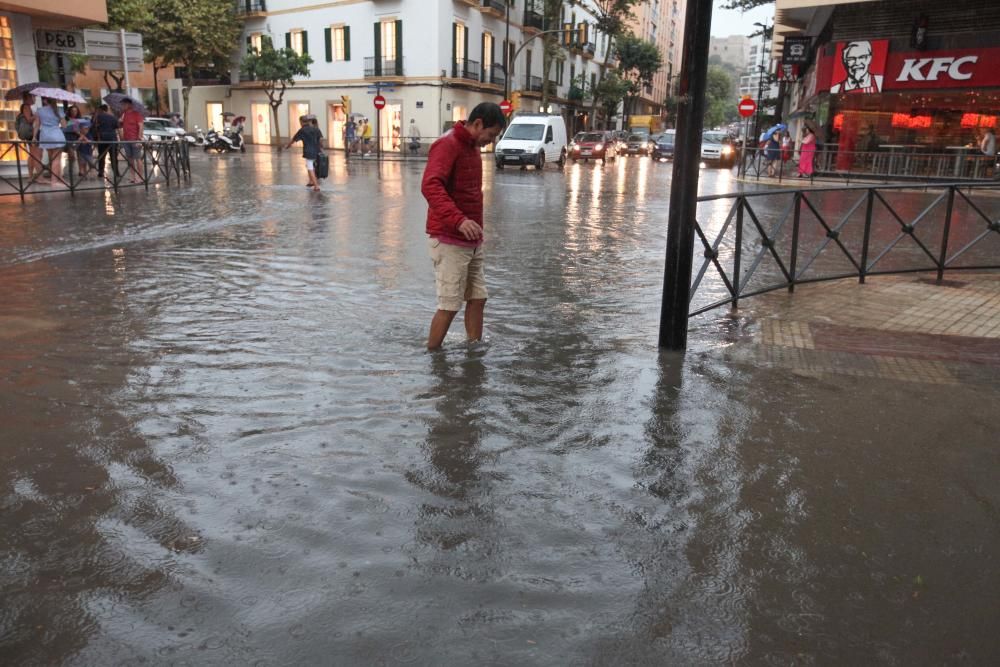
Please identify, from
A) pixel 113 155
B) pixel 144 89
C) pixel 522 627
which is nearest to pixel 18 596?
pixel 522 627

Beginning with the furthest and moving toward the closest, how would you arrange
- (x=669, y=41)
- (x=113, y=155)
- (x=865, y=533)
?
(x=669, y=41), (x=113, y=155), (x=865, y=533)

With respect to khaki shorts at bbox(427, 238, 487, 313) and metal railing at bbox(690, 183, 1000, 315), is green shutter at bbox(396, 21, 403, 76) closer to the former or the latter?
metal railing at bbox(690, 183, 1000, 315)

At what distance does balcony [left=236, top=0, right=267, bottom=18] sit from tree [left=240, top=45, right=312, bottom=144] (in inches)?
138

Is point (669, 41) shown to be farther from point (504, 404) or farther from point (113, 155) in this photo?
point (504, 404)

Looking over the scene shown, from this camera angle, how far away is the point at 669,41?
375 ft

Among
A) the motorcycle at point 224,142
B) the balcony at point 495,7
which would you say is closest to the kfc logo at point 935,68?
the balcony at point 495,7

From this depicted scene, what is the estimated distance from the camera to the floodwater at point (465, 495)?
8.02ft

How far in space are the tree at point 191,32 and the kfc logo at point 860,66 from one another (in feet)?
111

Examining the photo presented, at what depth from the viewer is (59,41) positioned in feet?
68.8

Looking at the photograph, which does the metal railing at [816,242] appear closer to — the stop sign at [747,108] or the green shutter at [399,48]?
the stop sign at [747,108]

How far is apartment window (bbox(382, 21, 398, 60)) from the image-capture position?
139 ft

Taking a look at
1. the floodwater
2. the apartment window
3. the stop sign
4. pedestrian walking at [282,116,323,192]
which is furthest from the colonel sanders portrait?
the apartment window

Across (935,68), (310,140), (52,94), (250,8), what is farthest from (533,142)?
(250,8)

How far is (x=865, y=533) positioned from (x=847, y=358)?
2.54 meters
